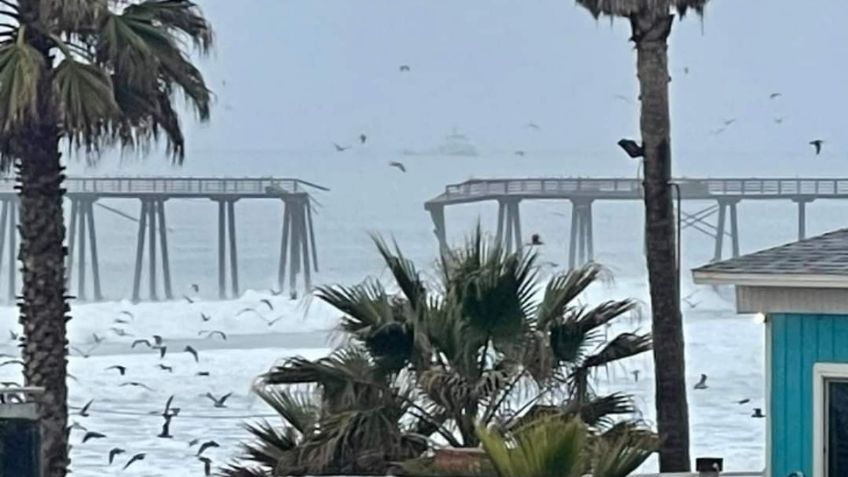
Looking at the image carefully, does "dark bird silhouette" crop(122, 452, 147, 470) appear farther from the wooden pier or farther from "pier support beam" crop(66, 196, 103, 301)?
the wooden pier

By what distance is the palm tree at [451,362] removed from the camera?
426 inches

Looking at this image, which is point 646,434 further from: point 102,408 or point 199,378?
point 199,378

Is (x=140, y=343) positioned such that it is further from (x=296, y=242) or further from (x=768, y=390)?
(x=768, y=390)

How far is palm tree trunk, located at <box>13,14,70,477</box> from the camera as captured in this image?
1483 centimetres

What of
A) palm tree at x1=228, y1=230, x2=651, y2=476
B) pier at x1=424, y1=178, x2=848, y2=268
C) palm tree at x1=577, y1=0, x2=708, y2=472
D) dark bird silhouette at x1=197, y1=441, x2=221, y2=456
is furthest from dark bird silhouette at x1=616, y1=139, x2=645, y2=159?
pier at x1=424, y1=178, x2=848, y2=268

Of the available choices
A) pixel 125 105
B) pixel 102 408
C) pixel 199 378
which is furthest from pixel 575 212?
pixel 125 105

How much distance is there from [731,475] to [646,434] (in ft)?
1.86

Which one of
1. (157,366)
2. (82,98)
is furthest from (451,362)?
(157,366)

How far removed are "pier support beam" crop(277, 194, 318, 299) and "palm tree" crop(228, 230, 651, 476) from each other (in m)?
69.8

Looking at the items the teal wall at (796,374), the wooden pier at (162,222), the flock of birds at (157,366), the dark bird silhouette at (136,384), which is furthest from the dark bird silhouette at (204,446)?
the wooden pier at (162,222)

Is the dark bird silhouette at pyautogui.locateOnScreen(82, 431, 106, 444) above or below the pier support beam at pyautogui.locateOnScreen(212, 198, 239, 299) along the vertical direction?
below

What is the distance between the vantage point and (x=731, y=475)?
10789mm

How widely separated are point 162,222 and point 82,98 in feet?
230

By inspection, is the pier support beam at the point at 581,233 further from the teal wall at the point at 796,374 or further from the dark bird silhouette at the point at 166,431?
the teal wall at the point at 796,374
